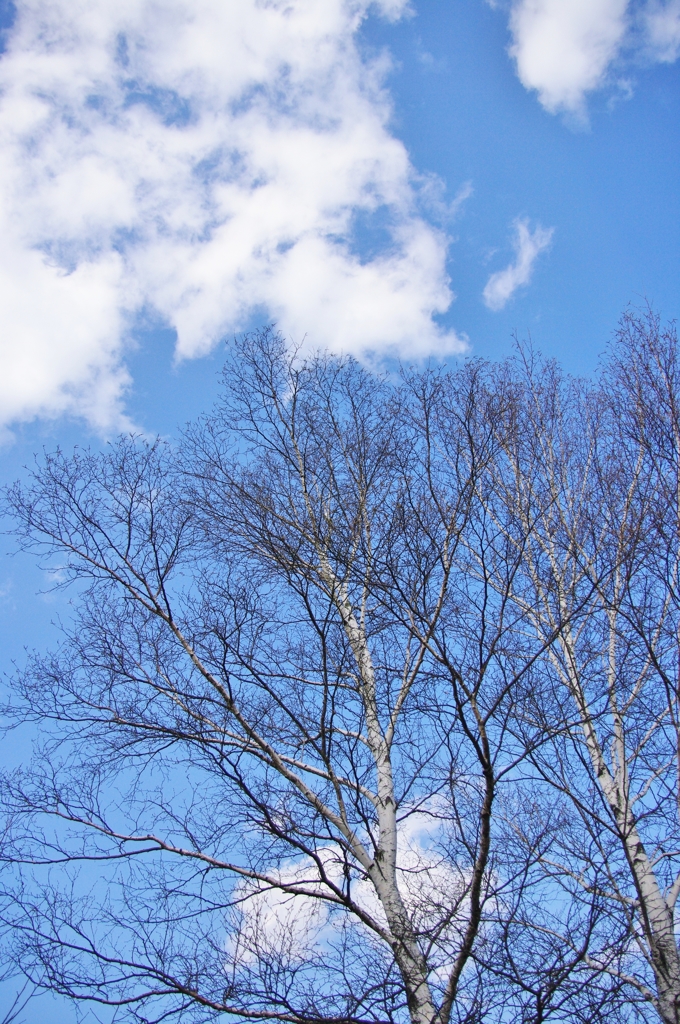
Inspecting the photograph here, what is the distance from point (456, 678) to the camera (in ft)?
11.2

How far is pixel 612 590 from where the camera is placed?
5207 millimetres

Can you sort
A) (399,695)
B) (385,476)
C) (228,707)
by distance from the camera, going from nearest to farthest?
(228,707), (399,695), (385,476)

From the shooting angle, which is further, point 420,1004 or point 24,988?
point 24,988

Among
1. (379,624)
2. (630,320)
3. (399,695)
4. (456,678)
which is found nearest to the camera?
(456,678)

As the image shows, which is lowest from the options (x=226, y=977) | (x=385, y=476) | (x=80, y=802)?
(x=226, y=977)

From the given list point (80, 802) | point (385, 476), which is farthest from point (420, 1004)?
point (385, 476)

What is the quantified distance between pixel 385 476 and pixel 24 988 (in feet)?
14.0

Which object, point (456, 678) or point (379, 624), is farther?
point (379, 624)

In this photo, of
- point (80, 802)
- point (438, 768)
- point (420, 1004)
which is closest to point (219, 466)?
point (80, 802)

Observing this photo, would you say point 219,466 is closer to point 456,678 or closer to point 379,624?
point 379,624

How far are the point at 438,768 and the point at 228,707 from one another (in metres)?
1.33

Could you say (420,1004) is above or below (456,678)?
below

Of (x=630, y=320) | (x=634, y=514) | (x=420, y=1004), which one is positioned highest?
(x=630, y=320)

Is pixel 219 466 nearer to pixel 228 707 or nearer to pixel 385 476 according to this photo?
pixel 385 476
